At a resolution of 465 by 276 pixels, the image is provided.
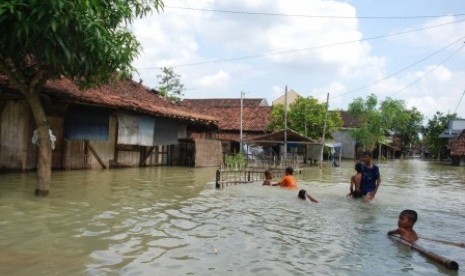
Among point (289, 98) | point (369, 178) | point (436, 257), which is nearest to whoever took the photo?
point (436, 257)

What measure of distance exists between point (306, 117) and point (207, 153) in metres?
11.2

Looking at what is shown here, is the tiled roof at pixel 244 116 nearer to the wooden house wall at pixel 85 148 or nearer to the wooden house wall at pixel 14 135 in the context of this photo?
the wooden house wall at pixel 85 148

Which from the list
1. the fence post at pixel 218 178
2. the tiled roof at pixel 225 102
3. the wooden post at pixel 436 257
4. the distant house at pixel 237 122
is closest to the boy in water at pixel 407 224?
the wooden post at pixel 436 257

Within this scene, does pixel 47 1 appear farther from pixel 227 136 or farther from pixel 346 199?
pixel 227 136

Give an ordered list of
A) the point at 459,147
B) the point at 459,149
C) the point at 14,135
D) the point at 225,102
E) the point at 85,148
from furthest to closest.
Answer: the point at 225,102, the point at 459,147, the point at 459,149, the point at 85,148, the point at 14,135

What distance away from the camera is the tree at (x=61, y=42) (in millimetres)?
7786

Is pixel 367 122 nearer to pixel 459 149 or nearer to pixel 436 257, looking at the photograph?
pixel 459 149

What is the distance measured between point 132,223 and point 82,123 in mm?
10242

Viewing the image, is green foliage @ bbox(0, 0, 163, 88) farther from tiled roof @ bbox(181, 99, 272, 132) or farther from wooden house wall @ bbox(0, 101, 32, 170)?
tiled roof @ bbox(181, 99, 272, 132)

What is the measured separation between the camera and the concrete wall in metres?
24.8

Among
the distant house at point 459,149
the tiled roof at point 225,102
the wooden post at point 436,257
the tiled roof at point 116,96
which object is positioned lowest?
the wooden post at point 436,257

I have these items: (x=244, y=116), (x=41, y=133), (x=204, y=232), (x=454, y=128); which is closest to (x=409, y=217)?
(x=204, y=232)

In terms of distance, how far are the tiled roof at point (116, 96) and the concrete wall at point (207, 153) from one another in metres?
1.25

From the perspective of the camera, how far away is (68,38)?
8.59m
